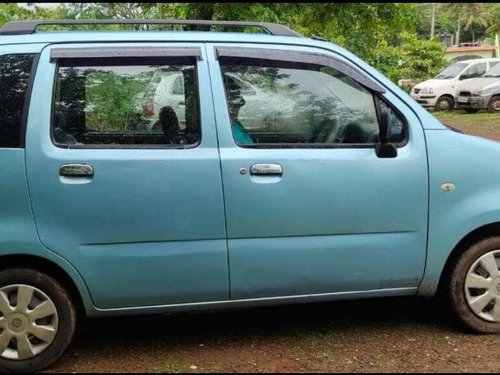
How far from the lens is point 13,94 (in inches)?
128

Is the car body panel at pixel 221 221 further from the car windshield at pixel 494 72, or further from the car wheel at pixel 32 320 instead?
the car windshield at pixel 494 72

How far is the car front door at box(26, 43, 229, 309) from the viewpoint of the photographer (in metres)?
3.20

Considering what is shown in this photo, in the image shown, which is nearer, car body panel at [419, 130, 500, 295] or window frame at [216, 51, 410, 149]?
window frame at [216, 51, 410, 149]

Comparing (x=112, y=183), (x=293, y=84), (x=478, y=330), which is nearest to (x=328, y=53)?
(x=293, y=84)

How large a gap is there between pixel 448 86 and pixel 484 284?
1864 cm

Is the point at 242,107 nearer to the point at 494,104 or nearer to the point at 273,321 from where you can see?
the point at 273,321

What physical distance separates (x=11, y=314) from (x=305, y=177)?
1.78 m

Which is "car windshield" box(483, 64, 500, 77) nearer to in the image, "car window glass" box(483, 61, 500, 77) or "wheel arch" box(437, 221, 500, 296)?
"car window glass" box(483, 61, 500, 77)

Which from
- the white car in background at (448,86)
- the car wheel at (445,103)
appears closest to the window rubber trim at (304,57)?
the white car in background at (448,86)

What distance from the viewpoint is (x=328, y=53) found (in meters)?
3.57

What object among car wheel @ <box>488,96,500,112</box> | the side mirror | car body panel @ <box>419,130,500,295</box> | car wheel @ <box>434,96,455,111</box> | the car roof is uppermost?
the car roof

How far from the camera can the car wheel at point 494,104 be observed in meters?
19.5

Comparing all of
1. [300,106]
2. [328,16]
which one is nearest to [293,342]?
[300,106]

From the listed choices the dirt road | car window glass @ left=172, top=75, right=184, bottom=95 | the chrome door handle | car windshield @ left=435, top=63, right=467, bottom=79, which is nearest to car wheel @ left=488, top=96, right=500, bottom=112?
car windshield @ left=435, top=63, right=467, bottom=79
